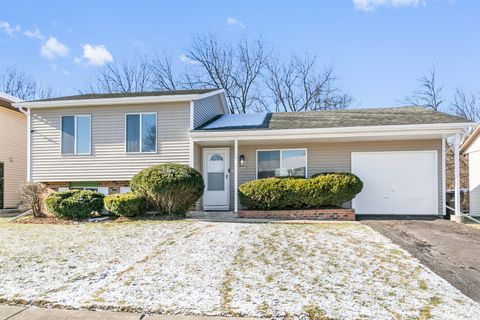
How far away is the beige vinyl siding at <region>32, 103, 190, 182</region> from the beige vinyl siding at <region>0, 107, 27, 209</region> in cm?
336

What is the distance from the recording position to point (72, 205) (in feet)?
34.8

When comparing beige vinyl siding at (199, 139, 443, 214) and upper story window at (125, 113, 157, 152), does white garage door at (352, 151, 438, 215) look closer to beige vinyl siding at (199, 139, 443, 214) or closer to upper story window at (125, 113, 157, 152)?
beige vinyl siding at (199, 139, 443, 214)

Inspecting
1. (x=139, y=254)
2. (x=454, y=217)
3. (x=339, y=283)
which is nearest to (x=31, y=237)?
(x=139, y=254)

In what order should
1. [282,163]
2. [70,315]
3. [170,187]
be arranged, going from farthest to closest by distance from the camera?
[282,163]
[170,187]
[70,315]

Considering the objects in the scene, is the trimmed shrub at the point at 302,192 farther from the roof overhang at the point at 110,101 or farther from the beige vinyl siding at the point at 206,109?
the roof overhang at the point at 110,101

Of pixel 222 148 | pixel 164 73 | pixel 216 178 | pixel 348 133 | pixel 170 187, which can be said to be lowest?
pixel 170 187

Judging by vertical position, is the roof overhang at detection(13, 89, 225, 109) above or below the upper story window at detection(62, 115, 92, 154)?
above

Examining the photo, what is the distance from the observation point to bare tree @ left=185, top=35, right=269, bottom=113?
28453mm

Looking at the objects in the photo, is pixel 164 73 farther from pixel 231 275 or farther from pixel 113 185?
pixel 231 275

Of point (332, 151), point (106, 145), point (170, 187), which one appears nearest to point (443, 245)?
point (332, 151)

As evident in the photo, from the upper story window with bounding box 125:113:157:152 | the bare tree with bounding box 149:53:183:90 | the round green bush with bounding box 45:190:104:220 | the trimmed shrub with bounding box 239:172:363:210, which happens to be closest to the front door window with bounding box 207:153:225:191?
the trimmed shrub with bounding box 239:172:363:210

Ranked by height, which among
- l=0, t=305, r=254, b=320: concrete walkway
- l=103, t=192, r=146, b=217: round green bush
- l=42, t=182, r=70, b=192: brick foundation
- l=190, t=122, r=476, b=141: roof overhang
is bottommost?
l=0, t=305, r=254, b=320: concrete walkway

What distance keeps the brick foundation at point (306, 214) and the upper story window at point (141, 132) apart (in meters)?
3.96

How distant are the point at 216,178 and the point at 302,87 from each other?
18594 mm
